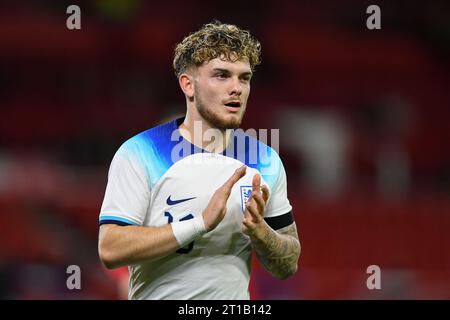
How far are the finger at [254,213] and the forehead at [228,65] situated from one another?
66 cm

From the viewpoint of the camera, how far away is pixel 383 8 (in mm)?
13484

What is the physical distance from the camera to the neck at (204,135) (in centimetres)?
396

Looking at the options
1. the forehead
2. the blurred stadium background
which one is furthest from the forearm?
the blurred stadium background

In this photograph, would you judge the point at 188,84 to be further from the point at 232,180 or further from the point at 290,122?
the point at 290,122

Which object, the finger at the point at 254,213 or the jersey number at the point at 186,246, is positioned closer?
the finger at the point at 254,213

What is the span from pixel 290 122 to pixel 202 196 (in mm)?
8386

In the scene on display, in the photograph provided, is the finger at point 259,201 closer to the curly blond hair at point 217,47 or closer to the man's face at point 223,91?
the man's face at point 223,91

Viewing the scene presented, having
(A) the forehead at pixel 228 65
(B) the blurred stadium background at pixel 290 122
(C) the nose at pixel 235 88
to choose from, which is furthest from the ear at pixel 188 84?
(B) the blurred stadium background at pixel 290 122

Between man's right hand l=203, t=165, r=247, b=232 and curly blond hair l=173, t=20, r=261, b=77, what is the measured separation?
1.97 ft

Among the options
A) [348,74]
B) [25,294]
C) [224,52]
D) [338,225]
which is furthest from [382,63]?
[224,52]

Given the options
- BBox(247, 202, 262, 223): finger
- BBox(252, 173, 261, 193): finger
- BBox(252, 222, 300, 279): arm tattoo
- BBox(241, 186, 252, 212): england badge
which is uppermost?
BBox(252, 173, 261, 193): finger

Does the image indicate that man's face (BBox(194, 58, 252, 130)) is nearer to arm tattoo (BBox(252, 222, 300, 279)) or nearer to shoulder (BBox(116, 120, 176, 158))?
shoulder (BBox(116, 120, 176, 158))

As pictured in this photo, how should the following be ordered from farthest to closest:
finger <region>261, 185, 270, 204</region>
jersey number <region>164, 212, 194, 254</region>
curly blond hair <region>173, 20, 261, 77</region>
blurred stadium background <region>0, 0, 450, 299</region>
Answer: blurred stadium background <region>0, 0, 450, 299</region>
curly blond hair <region>173, 20, 261, 77</region>
jersey number <region>164, 212, 194, 254</region>
finger <region>261, 185, 270, 204</region>

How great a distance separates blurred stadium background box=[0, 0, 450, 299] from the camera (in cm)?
959
